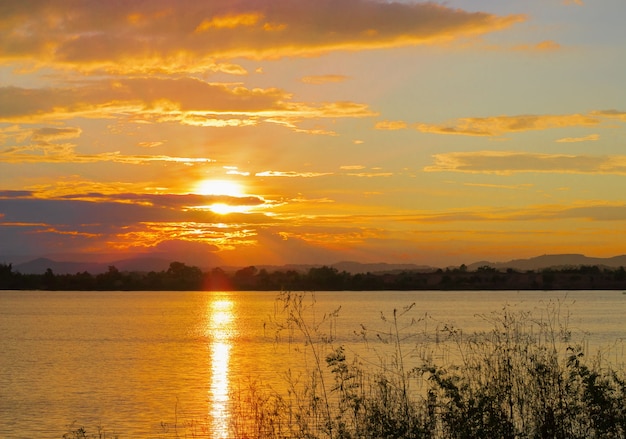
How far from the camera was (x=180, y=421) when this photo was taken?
95.3 feet

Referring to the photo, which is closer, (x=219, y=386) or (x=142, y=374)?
(x=219, y=386)

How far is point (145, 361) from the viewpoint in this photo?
5384cm

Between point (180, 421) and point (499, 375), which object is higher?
point (499, 375)

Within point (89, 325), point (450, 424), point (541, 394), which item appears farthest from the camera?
point (89, 325)

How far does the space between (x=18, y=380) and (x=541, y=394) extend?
3332cm

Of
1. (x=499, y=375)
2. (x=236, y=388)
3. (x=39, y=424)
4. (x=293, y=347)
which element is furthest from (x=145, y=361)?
(x=499, y=375)

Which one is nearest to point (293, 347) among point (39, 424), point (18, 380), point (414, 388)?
point (18, 380)

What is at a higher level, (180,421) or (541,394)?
(541,394)

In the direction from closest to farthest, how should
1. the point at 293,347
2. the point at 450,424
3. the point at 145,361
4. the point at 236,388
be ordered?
1. the point at 450,424
2. the point at 236,388
3. the point at 145,361
4. the point at 293,347

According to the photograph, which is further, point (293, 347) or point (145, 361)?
point (293, 347)

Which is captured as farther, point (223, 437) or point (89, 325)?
point (89, 325)

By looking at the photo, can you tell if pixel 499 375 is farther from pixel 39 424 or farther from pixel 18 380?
pixel 18 380

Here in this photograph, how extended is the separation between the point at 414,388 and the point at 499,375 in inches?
592

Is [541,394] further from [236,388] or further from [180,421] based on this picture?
[236,388]
